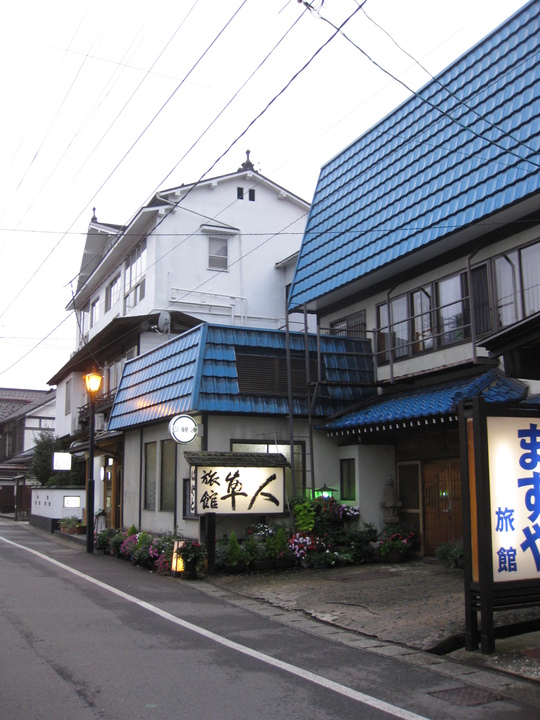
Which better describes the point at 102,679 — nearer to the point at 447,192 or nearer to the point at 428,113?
the point at 447,192

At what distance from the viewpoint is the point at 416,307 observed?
16594 millimetres

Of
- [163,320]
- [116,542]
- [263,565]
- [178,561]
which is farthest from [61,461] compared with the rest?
[263,565]

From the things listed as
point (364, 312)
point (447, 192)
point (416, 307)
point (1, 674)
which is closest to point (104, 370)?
point (364, 312)

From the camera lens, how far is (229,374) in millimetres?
16672

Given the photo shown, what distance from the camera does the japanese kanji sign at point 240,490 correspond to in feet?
48.8

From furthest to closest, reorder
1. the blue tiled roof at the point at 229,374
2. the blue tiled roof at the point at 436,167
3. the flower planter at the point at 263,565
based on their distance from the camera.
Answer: the blue tiled roof at the point at 229,374 < the flower planter at the point at 263,565 < the blue tiled roof at the point at 436,167

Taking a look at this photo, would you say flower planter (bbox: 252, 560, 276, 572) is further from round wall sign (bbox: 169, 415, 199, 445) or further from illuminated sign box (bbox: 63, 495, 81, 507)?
illuminated sign box (bbox: 63, 495, 81, 507)

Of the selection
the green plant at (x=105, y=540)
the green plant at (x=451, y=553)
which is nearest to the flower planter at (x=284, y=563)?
the green plant at (x=451, y=553)

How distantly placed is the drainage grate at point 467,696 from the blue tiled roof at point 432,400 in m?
5.82

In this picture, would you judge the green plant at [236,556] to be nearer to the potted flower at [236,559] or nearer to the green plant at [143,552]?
the potted flower at [236,559]

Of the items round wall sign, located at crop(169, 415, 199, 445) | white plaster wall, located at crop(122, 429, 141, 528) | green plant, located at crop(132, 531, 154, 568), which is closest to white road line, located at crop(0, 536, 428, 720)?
green plant, located at crop(132, 531, 154, 568)

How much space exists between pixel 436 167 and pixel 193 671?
39.7 ft

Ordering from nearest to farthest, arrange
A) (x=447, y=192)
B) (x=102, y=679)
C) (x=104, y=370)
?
(x=102, y=679) → (x=447, y=192) → (x=104, y=370)

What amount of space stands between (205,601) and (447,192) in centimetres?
947
